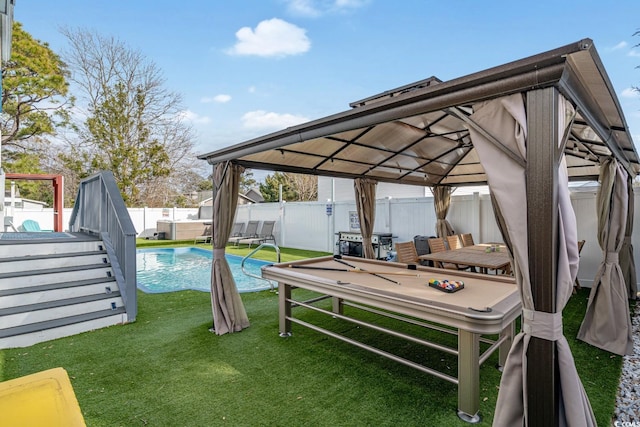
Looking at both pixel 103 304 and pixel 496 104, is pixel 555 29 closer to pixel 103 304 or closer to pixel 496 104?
pixel 496 104

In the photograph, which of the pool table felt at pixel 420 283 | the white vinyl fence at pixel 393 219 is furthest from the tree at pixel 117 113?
the pool table felt at pixel 420 283

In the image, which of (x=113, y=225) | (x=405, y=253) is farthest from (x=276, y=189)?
(x=405, y=253)

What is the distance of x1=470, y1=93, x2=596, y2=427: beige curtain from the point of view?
1.76m

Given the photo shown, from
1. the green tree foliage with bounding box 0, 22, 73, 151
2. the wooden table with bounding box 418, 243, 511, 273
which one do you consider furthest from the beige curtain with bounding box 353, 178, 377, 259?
the green tree foliage with bounding box 0, 22, 73, 151

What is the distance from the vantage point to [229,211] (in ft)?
14.5

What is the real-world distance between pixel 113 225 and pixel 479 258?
6.25 meters

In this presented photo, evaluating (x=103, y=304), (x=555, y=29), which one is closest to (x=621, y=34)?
(x=555, y=29)

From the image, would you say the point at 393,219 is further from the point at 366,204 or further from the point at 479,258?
the point at 479,258

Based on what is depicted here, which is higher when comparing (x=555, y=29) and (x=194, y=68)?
(x=194, y=68)

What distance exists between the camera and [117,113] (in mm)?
15758

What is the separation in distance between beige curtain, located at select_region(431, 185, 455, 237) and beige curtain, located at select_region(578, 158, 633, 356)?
3784mm

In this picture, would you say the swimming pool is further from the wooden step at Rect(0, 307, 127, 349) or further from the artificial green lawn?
the artificial green lawn

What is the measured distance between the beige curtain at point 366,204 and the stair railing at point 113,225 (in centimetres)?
418

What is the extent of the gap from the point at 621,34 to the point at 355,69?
22.7 ft
